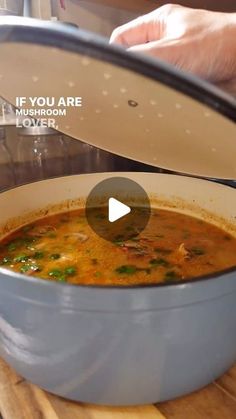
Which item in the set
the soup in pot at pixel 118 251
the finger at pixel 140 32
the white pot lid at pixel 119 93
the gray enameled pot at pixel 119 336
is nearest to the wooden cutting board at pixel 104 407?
the gray enameled pot at pixel 119 336

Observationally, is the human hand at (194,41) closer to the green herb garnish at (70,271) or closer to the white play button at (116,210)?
the green herb garnish at (70,271)

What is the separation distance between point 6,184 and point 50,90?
2.67ft

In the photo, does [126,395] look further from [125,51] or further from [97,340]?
[125,51]

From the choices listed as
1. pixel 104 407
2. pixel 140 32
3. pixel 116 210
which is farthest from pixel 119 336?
pixel 116 210

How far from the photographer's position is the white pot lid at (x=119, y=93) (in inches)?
13.3

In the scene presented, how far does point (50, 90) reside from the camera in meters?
0.49

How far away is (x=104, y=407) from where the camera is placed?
500 millimetres

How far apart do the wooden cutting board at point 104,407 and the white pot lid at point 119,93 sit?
0.35m

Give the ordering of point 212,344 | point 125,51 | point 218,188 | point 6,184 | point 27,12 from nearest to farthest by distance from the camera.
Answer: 1. point 125,51
2. point 212,344
3. point 218,188
4. point 6,184
5. point 27,12

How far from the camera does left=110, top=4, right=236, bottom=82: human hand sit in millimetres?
418

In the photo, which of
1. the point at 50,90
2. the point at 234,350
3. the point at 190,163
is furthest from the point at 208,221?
the point at 50,90

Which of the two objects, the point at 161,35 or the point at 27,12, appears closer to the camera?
the point at 161,35

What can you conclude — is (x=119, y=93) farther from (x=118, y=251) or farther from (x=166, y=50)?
(x=118, y=251)

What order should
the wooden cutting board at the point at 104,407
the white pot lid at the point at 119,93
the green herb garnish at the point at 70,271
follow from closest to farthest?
the white pot lid at the point at 119,93 → the wooden cutting board at the point at 104,407 → the green herb garnish at the point at 70,271
